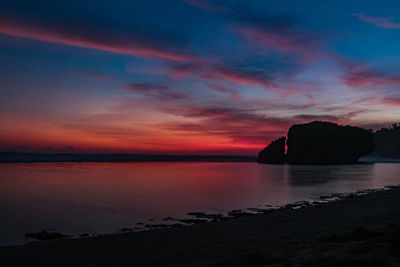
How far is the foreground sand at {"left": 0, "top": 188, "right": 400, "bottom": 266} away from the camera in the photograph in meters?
6.26

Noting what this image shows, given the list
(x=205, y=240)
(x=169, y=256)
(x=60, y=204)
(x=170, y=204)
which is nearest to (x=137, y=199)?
(x=170, y=204)

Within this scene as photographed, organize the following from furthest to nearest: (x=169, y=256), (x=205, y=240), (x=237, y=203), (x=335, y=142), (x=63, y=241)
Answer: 1. (x=335, y=142)
2. (x=237, y=203)
3. (x=63, y=241)
4. (x=205, y=240)
5. (x=169, y=256)

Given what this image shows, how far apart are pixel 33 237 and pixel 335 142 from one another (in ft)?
401

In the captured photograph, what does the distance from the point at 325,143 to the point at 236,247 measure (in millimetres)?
118534

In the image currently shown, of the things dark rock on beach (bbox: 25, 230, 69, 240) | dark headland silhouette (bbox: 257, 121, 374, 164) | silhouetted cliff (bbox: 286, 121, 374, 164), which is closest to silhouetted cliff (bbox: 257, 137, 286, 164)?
dark headland silhouette (bbox: 257, 121, 374, 164)

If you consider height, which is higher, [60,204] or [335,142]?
[335,142]

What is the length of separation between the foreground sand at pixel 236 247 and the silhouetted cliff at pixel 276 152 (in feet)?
390

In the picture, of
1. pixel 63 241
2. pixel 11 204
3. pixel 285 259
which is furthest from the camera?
pixel 11 204

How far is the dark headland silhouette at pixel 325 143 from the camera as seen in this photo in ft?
382

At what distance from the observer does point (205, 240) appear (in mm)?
9664

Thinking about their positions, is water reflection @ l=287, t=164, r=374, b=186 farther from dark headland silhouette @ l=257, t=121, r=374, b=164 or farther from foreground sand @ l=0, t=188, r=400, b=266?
dark headland silhouette @ l=257, t=121, r=374, b=164

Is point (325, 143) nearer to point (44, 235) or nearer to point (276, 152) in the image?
point (276, 152)

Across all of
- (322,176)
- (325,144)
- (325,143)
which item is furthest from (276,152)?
(322,176)

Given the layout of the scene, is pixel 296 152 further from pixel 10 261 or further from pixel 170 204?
pixel 10 261
